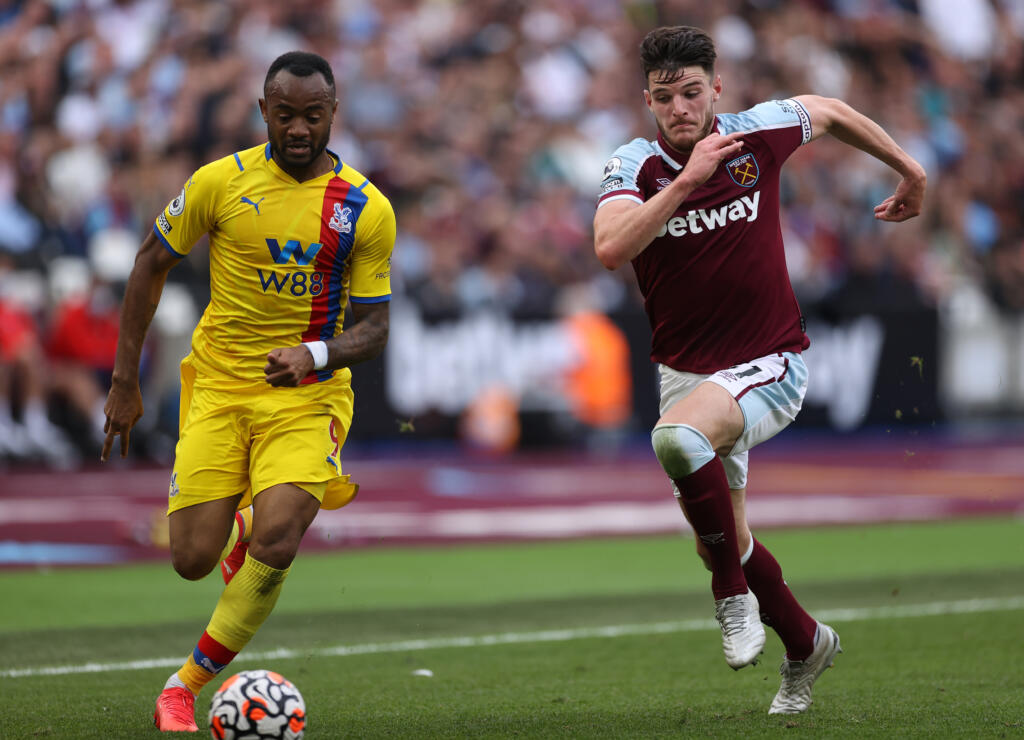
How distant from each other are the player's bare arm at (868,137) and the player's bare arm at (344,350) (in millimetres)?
1968

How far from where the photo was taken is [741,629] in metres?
5.43

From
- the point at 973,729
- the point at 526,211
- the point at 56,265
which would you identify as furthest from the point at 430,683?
the point at 526,211

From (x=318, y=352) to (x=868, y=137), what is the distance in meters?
2.44

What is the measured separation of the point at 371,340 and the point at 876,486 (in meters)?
12.2

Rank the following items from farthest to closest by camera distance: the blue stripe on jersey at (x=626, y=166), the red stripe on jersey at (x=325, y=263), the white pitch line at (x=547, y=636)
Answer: the white pitch line at (x=547, y=636)
the red stripe on jersey at (x=325, y=263)
the blue stripe on jersey at (x=626, y=166)

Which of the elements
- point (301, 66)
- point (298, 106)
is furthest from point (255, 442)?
point (301, 66)

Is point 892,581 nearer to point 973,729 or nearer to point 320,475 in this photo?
point 973,729

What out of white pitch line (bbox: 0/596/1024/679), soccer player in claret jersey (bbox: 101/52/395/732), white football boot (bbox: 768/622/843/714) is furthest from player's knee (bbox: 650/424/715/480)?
white pitch line (bbox: 0/596/1024/679)

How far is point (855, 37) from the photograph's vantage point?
79.7ft

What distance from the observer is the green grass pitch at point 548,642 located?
588 centimetres

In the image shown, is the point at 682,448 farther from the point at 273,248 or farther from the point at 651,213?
the point at 273,248

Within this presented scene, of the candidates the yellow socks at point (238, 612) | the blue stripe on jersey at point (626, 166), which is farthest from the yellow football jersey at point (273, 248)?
the blue stripe on jersey at point (626, 166)

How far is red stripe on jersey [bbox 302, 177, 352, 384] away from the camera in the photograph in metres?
5.74

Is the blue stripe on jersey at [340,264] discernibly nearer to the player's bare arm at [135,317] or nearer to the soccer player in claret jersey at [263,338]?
the soccer player in claret jersey at [263,338]
